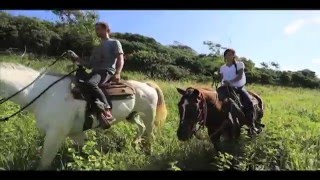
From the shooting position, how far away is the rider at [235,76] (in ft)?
20.2

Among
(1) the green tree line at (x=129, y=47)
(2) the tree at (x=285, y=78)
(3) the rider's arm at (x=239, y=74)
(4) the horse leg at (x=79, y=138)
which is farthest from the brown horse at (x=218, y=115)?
(2) the tree at (x=285, y=78)

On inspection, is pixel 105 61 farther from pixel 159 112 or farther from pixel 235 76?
pixel 235 76

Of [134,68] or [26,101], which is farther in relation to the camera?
[134,68]

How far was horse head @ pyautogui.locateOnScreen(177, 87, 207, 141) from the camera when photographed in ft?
17.7

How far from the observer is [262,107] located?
667 cm

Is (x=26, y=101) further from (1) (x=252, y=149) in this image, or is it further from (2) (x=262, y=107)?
(2) (x=262, y=107)

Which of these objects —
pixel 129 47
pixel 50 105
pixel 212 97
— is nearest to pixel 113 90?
pixel 50 105

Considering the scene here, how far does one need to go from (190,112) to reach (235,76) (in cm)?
105

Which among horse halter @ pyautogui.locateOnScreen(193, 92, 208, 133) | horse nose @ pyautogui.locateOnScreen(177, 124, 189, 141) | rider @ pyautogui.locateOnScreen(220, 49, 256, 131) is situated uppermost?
rider @ pyautogui.locateOnScreen(220, 49, 256, 131)

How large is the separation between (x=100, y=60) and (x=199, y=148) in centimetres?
178

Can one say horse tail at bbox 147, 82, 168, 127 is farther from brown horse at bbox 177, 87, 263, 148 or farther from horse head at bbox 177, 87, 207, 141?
horse head at bbox 177, 87, 207, 141

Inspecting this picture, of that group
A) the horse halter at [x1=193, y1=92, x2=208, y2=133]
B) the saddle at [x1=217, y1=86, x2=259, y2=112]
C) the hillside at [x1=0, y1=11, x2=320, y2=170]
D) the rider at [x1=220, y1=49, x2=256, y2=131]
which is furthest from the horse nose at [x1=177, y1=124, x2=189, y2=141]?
the rider at [x1=220, y1=49, x2=256, y2=131]

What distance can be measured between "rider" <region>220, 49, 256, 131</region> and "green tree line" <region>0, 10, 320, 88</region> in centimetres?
298
